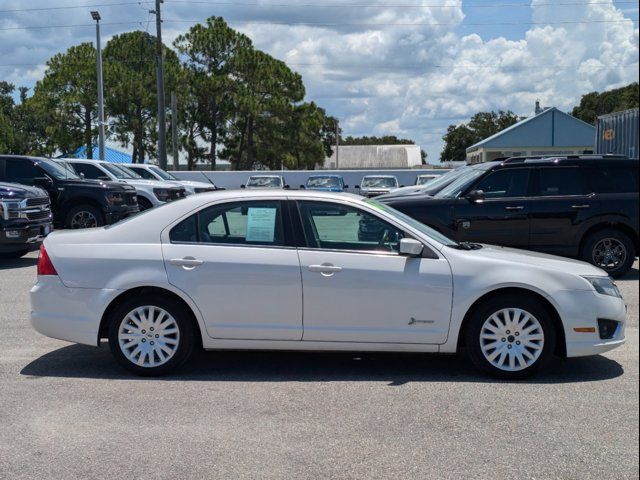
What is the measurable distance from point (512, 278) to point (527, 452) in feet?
5.66

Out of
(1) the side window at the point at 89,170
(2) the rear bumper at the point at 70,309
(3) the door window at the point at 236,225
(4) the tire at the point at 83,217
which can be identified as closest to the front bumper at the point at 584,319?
(3) the door window at the point at 236,225

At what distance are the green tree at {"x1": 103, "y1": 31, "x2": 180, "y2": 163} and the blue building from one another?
22.3 m

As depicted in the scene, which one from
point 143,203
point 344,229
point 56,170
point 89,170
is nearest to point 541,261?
point 344,229

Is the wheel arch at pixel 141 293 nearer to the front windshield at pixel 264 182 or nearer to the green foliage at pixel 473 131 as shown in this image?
the front windshield at pixel 264 182

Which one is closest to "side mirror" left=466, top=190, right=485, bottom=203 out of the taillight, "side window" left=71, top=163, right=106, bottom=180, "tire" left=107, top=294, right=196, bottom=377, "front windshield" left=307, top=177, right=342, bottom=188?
"tire" left=107, top=294, right=196, bottom=377

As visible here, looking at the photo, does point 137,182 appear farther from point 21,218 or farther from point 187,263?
point 187,263

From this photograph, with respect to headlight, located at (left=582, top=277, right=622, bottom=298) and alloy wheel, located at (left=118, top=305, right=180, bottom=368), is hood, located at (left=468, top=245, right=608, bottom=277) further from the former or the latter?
alloy wheel, located at (left=118, top=305, right=180, bottom=368)

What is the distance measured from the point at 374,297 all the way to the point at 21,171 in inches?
472

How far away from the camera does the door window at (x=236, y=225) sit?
6.19 meters

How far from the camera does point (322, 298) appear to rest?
19.5 feet

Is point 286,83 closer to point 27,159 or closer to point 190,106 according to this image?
point 190,106

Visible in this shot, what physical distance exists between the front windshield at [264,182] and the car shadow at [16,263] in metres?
17.2

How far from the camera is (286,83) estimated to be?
5047cm

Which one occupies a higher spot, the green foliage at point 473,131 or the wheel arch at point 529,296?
the green foliage at point 473,131
